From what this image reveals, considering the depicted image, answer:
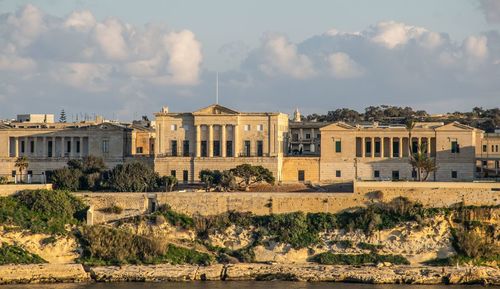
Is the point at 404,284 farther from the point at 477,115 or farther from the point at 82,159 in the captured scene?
the point at 477,115

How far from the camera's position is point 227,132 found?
245 ft

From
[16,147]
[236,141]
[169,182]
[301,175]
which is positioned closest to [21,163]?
[16,147]

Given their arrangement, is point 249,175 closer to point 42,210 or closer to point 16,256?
point 42,210

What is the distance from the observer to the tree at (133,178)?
69000 mm

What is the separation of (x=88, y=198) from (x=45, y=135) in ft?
48.7

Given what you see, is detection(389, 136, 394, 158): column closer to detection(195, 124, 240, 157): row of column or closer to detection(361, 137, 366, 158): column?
detection(361, 137, 366, 158): column

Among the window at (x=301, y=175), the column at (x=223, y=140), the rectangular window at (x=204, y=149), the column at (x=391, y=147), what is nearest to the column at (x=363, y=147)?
the column at (x=391, y=147)

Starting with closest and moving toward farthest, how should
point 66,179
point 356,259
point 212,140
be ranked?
1. point 356,259
2. point 66,179
3. point 212,140

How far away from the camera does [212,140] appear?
74.7 m

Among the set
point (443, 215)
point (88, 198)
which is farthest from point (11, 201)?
point (443, 215)

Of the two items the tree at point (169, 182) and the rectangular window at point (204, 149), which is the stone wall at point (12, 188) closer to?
the tree at point (169, 182)

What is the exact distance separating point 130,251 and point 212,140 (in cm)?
1526

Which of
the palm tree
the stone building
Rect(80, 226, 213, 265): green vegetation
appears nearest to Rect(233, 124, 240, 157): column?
the stone building

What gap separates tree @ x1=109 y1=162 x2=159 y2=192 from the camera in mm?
69000
